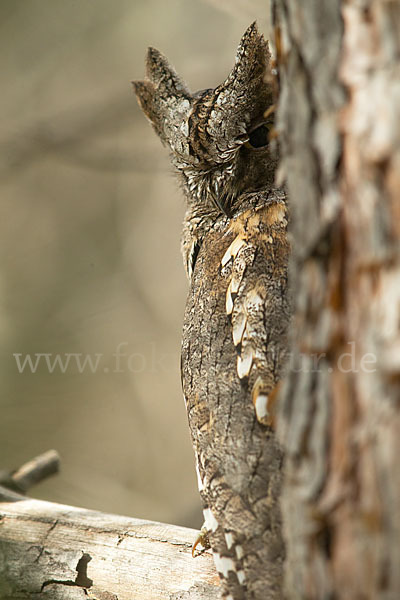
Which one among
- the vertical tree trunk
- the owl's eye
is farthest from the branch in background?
the vertical tree trunk

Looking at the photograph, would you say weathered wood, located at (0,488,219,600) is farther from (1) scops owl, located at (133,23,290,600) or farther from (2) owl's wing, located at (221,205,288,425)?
(2) owl's wing, located at (221,205,288,425)

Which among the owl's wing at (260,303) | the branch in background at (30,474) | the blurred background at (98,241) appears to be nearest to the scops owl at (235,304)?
the owl's wing at (260,303)

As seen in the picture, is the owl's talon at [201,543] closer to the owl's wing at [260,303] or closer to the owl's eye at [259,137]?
the owl's wing at [260,303]

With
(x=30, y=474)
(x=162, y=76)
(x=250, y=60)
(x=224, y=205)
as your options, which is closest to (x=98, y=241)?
(x=30, y=474)

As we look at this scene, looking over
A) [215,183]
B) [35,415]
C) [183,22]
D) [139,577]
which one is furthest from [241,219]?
[183,22]

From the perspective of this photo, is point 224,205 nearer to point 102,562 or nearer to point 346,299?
point 346,299

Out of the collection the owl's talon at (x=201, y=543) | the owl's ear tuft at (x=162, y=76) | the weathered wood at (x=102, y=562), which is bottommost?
the weathered wood at (x=102, y=562)
